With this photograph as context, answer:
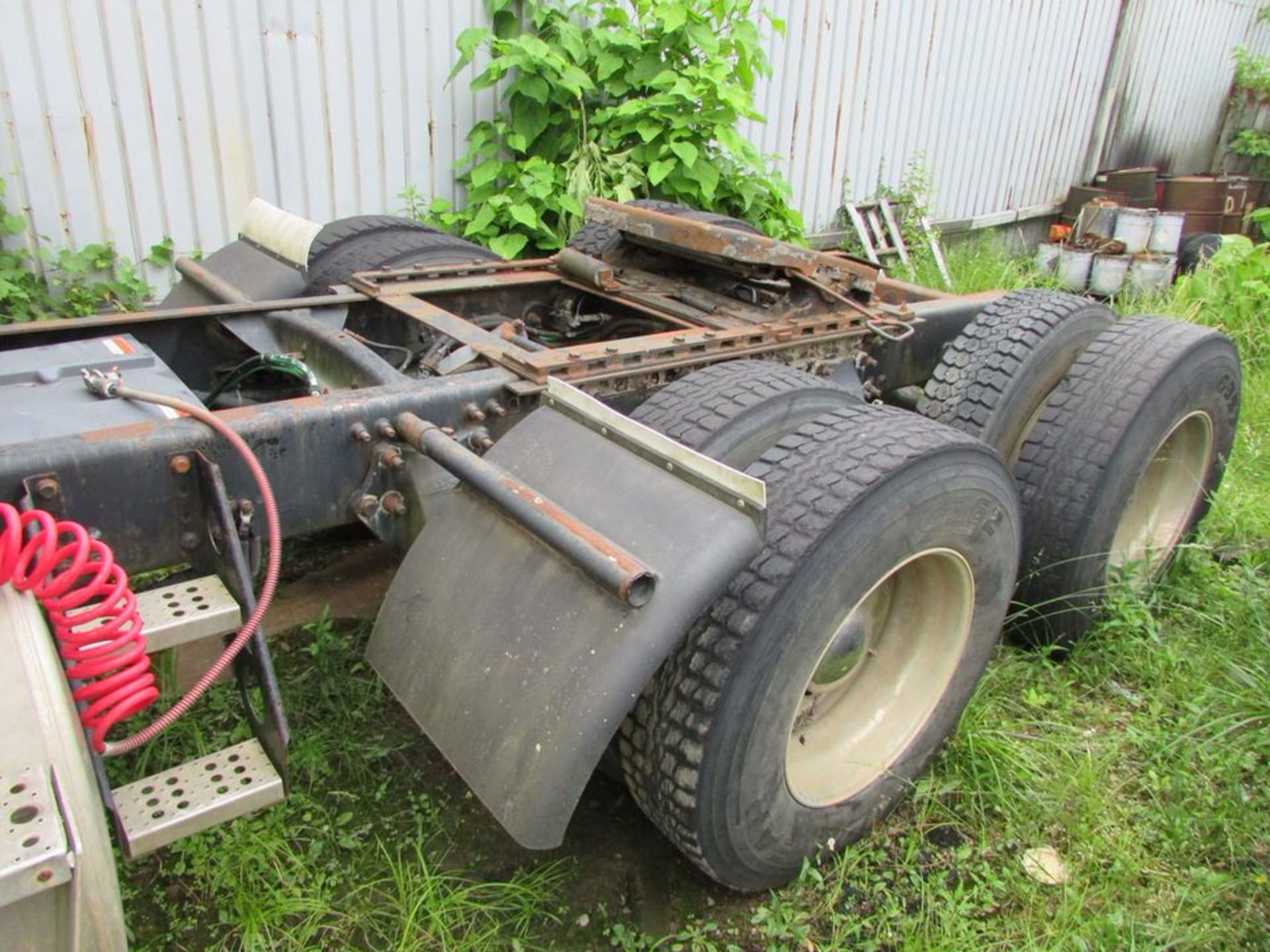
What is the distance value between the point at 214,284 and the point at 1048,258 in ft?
23.8

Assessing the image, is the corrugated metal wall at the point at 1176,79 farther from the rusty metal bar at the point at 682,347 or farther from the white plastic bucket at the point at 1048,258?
the rusty metal bar at the point at 682,347

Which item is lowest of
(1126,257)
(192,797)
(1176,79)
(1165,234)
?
(1126,257)

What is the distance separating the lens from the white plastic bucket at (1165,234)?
315 inches

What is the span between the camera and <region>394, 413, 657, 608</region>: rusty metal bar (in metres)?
1.55

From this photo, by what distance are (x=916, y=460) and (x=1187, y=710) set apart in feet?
4.67

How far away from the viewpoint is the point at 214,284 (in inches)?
119

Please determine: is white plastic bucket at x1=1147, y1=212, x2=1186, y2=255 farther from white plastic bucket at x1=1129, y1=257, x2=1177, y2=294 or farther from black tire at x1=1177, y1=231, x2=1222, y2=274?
black tire at x1=1177, y1=231, x2=1222, y2=274

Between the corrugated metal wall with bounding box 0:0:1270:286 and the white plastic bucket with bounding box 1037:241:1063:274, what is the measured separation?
4.61 feet

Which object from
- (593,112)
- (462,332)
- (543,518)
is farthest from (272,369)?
(593,112)

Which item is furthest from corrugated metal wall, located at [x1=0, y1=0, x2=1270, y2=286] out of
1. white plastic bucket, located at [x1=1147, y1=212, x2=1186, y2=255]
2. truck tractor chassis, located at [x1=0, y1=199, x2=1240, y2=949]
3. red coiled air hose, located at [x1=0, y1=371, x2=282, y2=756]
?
red coiled air hose, located at [x1=0, y1=371, x2=282, y2=756]

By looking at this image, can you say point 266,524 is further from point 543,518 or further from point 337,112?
point 337,112

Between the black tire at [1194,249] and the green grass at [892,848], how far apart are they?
679 cm

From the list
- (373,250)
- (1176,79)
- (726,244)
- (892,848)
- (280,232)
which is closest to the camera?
(892,848)

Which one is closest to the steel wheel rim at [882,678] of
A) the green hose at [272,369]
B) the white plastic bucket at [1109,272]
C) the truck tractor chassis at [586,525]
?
the truck tractor chassis at [586,525]
